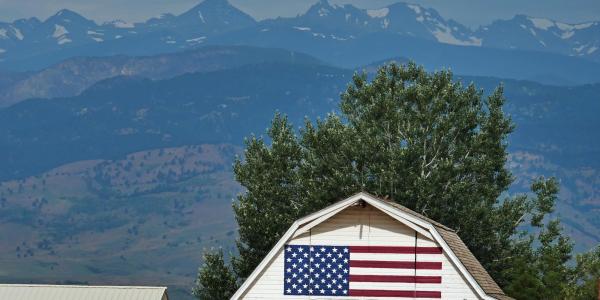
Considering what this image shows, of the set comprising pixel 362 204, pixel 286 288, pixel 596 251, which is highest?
pixel 362 204

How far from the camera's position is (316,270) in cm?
5022

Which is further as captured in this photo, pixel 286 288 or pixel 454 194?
pixel 454 194

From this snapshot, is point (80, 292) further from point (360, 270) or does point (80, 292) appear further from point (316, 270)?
point (360, 270)

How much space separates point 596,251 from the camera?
313 feet

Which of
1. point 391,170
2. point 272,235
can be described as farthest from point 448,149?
point 272,235

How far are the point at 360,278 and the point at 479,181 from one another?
45.7 meters

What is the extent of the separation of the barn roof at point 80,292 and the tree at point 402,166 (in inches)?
1002

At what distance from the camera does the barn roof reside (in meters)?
56.4

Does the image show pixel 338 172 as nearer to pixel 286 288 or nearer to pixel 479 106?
pixel 479 106

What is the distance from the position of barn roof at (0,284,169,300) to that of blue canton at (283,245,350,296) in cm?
811

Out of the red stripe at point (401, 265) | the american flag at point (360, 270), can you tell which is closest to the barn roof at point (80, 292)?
the american flag at point (360, 270)

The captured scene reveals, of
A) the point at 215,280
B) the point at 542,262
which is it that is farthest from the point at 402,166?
the point at 215,280

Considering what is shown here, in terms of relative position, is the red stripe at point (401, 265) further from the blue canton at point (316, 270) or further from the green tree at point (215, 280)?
the green tree at point (215, 280)

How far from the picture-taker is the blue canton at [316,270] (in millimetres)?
50000
